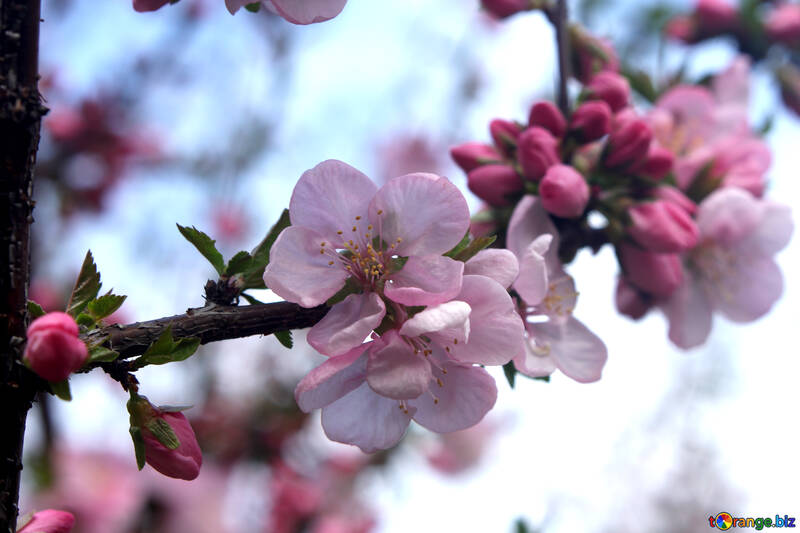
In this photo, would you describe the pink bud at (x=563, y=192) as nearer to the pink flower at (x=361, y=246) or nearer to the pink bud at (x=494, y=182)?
the pink bud at (x=494, y=182)

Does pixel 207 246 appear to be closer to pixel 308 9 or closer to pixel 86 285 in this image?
pixel 86 285

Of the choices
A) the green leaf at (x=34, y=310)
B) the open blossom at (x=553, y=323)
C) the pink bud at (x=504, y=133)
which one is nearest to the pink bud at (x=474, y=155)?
the pink bud at (x=504, y=133)

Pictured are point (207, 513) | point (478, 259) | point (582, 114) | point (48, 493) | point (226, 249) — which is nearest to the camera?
point (478, 259)

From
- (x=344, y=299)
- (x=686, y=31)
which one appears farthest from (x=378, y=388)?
(x=686, y=31)

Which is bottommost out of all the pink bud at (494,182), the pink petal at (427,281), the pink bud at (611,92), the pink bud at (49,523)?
the pink bud at (49,523)

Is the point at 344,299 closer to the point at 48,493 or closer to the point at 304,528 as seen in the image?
the point at 48,493

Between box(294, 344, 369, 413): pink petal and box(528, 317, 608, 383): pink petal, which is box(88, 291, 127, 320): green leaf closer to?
box(294, 344, 369, 413): pink petal
